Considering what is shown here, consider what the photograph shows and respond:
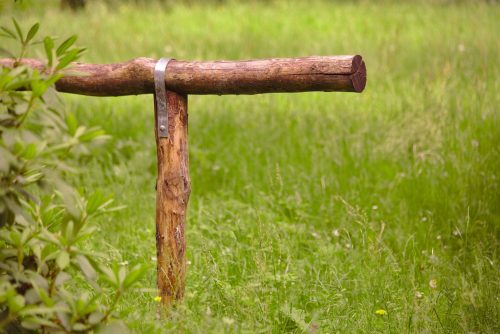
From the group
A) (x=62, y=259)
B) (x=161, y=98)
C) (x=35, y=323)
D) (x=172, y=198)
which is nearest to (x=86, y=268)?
(x=62, y=259)

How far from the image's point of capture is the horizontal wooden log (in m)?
3.21

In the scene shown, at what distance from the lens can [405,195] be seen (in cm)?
511

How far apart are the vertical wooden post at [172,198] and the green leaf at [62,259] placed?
1086mm

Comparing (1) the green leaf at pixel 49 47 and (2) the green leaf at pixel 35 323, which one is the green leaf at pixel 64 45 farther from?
(2) the green leaf at pixel 35 323

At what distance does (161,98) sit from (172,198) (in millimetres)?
485

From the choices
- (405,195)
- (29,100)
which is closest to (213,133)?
(405,195)

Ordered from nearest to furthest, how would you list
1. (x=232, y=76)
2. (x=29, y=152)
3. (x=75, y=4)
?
1. (x=29, y=152)
2. (x=232, y=76)
3. (x=75, y=4)

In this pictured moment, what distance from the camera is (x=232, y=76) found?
3361 millimetres

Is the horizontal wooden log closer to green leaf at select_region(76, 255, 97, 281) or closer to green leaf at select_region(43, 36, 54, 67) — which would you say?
green leaf at select_region(43, 36, 54, 67)

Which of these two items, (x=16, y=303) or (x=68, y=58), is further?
(x=68, y=58)

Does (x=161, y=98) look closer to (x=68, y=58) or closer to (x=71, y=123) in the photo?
(x=68, y=58)

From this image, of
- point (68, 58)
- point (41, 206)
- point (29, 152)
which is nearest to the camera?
point (29, 152)

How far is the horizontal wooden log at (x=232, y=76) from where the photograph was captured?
321 centimetres

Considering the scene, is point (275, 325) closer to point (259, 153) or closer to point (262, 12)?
point (259, 153)
